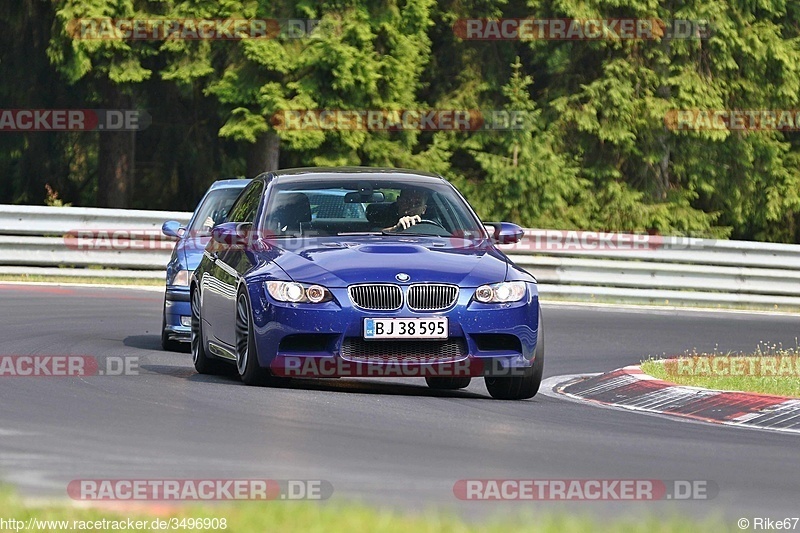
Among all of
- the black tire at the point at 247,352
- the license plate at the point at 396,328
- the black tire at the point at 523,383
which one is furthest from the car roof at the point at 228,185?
the license plate at the point at 396,328

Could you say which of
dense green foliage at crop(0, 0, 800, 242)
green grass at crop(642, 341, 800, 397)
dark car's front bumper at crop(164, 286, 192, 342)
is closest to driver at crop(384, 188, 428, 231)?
green grass at crop(642, 341, 800, 397)

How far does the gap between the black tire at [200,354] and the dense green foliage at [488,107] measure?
1455cm

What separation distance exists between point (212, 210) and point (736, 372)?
17.3ft

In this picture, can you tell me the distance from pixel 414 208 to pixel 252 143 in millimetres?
16914

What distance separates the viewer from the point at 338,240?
11609mm

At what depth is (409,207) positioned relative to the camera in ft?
40.0

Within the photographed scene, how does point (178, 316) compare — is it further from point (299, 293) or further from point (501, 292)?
point (501, 292)

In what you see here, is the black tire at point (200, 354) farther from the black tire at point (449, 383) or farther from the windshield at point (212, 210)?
the windshield at point (212, 210)

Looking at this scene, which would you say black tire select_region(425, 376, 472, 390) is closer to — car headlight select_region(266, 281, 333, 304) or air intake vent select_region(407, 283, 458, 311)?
air intake vent select_region(407, 283, 458, 311)

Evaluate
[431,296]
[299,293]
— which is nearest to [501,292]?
[431,296]

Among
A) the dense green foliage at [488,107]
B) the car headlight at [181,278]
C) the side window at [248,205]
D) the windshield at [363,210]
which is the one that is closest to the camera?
the windshield at [363,210]

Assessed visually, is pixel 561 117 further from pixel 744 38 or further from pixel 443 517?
pixel 443 517

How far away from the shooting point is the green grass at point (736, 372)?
12.3 m

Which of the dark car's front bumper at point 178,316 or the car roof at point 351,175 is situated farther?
the dark car's front bumper at point 178,316
